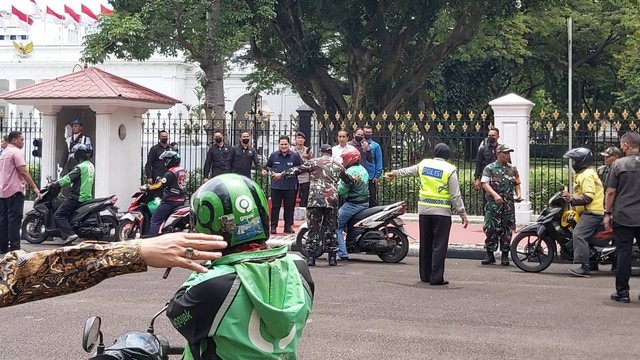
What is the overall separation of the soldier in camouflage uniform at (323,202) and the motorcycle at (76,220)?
3.56 m

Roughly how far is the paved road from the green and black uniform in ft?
9.57

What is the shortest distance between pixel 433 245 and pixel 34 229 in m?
6.91

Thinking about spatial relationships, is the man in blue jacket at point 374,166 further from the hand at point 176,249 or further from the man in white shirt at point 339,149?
the hand at point 176,249

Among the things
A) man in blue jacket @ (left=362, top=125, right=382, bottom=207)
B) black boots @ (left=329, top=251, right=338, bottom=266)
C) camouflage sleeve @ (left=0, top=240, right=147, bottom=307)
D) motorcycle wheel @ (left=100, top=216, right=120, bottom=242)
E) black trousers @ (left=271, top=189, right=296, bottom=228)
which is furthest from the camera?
black trousers @ (left=271, top=189, right=296, bottom=228)

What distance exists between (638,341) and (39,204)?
9.50 metres

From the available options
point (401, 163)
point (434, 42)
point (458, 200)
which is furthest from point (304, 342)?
point (434, 42)

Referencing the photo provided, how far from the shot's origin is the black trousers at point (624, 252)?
8.21m

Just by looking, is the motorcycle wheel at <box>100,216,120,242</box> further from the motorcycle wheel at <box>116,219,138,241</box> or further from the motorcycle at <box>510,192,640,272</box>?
the motorcycle at <box>510,192,640,272</box>

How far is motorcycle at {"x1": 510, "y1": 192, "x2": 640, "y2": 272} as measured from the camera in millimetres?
10391

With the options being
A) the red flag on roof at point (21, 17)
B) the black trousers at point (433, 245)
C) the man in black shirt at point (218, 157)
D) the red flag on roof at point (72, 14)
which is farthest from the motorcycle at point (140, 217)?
the red flag on roof at point (21, 17)

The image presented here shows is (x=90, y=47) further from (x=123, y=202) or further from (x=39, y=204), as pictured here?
(x=39, y=204)

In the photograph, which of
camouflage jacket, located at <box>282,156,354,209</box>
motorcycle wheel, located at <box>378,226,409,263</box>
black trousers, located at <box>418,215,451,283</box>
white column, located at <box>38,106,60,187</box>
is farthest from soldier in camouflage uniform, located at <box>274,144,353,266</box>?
white column, located at <box>38,106,60,187</box>

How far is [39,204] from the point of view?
42.0 feet

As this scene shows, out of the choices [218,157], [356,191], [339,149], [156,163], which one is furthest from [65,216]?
[356,191]
